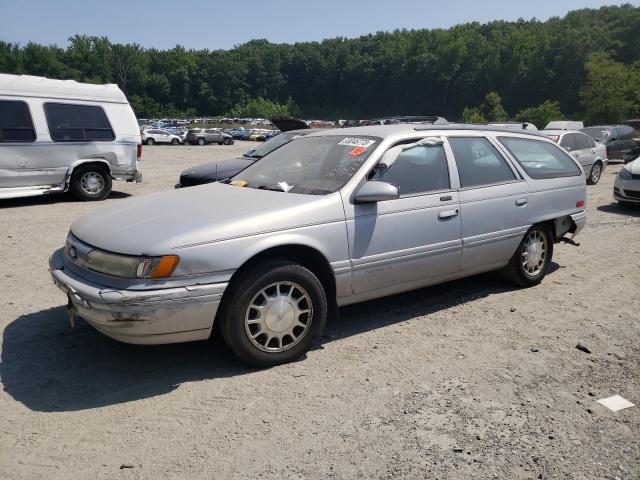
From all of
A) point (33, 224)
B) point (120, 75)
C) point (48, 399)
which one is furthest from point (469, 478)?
point (120, 75)

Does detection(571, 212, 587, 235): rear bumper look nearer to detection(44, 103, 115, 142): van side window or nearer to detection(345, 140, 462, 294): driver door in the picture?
detection(345, 140, 462, 294): driver door

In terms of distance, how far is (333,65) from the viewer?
151 meters

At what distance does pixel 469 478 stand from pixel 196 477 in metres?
1.32

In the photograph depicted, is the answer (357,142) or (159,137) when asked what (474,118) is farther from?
(357,142)

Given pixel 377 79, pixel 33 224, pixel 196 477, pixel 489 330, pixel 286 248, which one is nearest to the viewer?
pixel 196 477

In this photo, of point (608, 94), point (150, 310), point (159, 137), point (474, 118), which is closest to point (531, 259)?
point (150, 310)

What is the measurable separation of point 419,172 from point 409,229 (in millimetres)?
551

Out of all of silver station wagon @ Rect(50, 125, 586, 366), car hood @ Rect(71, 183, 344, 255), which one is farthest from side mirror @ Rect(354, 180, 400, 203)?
car hood @ Rect(71, 183, 344, 255)

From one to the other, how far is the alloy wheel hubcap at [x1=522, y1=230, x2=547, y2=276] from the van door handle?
3.88 feet

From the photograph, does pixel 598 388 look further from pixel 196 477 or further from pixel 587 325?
pixel 196 477

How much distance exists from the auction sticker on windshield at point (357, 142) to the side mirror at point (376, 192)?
526 mm

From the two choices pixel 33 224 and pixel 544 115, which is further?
pixel 544 115

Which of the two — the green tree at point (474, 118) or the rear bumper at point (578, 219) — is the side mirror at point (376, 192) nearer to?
the rear bumper at point (578, 219)

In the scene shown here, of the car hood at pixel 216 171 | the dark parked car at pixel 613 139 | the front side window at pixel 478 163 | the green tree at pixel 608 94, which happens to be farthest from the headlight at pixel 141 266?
the green tree at pixel 608 94
